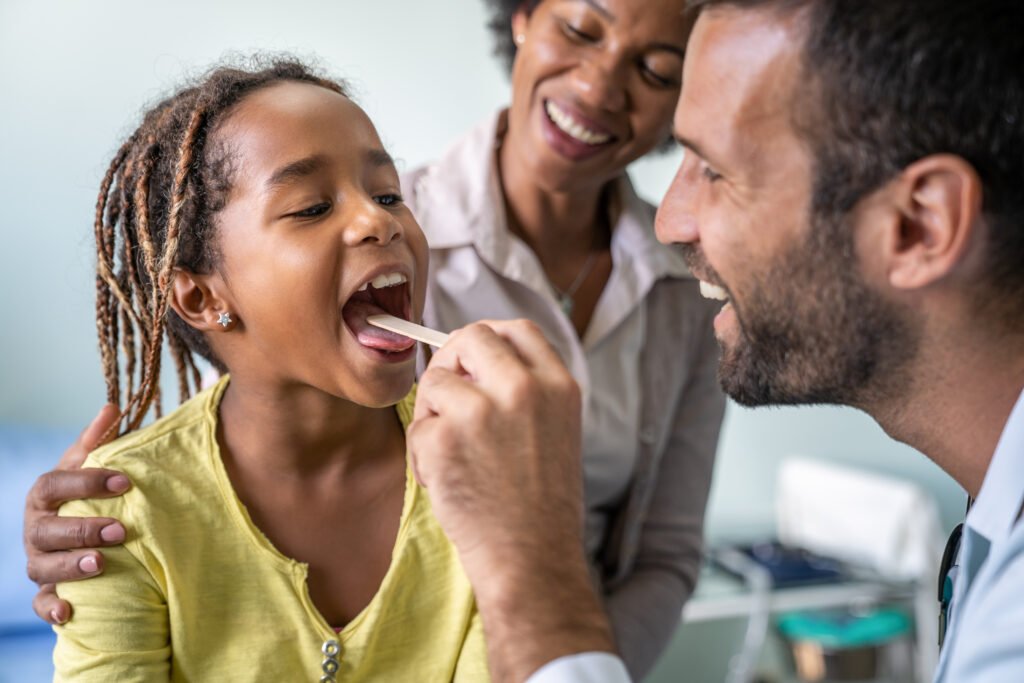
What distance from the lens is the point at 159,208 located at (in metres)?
1.02

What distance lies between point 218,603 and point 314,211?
37 centimetres

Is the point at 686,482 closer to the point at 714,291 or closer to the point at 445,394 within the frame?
the point at 714,291

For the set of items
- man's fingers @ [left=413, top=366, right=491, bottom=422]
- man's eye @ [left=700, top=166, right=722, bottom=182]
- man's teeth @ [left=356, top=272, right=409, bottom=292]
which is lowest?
man's fingers @ [left=413, top=366, right=491, bottom=422]

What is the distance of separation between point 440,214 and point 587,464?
381mm

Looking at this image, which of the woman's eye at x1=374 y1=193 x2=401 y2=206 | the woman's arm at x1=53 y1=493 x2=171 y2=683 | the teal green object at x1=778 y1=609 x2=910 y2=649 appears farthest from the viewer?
the teal green object at x1=778 y1=609 x2=910 y2=649

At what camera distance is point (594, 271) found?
4.95 ft

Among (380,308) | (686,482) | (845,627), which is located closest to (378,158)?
(380,308)

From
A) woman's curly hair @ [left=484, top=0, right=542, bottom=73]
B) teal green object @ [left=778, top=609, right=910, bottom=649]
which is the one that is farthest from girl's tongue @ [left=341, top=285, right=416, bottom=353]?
teal green object @ [left=778, top=609, right=910, bottom=649]

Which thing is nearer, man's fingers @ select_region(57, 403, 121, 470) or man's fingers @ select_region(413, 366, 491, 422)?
man's fingers @ select_region(413, 366, 491, 422)

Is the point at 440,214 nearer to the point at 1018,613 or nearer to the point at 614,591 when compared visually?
the point at 614,591

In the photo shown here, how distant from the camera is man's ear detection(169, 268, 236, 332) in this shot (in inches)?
41.1

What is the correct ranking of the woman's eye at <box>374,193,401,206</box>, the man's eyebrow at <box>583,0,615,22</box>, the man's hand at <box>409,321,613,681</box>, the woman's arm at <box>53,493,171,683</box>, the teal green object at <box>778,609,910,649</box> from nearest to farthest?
1. the man's hand at <box>409,321,613,681</box>
2. the woman's arm at <box>53,493,171,683</box>
3. the woman's eye at <box>374,193,401,206</box>
4. the man's eyebrow at <box>583,0,615,22</box>
5. the teal green object at <box>778,609,910,649</box>

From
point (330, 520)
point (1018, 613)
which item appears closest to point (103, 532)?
point (330, 520)

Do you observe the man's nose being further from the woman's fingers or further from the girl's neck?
the woman's fingers
